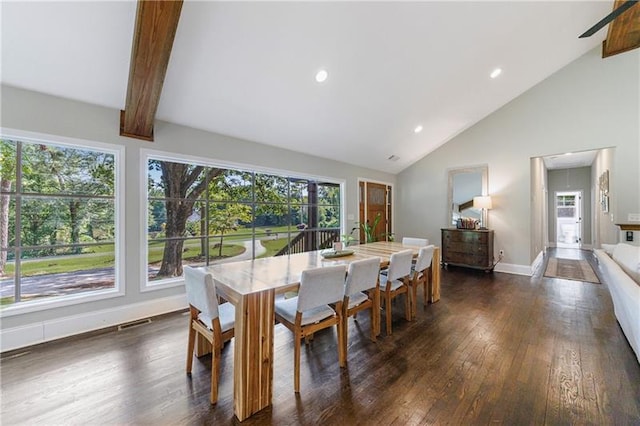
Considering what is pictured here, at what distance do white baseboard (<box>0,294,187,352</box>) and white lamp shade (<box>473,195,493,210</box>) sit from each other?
5.76m

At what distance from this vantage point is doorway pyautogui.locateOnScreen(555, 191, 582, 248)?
28.4ft

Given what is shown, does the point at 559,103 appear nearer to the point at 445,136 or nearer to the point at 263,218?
the point at 445,136

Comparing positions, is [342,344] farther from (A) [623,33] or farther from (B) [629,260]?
(A) [623,33]

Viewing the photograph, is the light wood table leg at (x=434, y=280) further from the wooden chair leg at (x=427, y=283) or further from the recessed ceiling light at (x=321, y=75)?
the recessed ceiling light at (x=321, y=75)

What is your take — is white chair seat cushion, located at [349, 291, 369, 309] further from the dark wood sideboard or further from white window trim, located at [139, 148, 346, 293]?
the dark wood sideboard

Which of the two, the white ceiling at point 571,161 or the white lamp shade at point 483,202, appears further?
the white ceiling at point 571,161

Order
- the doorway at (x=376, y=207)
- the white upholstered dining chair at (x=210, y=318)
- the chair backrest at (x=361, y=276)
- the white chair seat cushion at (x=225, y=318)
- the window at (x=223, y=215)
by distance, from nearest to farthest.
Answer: the white upholstered dining chair at (x=210, y=318) → the white chair seat cushion at (x=225, y=318) → the chair backrest at (x=361, y=276) → the window at (x=223, y=215) → the doorway at (x=376, y=207)

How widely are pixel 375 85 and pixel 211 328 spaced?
3.59 meters

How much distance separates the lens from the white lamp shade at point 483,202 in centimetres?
529

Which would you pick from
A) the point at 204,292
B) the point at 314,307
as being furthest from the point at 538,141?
the point at 204,292

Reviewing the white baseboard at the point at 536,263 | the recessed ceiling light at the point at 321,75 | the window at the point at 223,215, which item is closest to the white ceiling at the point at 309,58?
the recessed ceiling light at the point at 321,75

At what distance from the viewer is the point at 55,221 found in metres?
2.68

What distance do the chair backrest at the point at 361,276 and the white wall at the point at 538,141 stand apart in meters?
4.37

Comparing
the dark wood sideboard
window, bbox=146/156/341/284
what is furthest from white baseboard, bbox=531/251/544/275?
window, bbox=146/156/341/284
